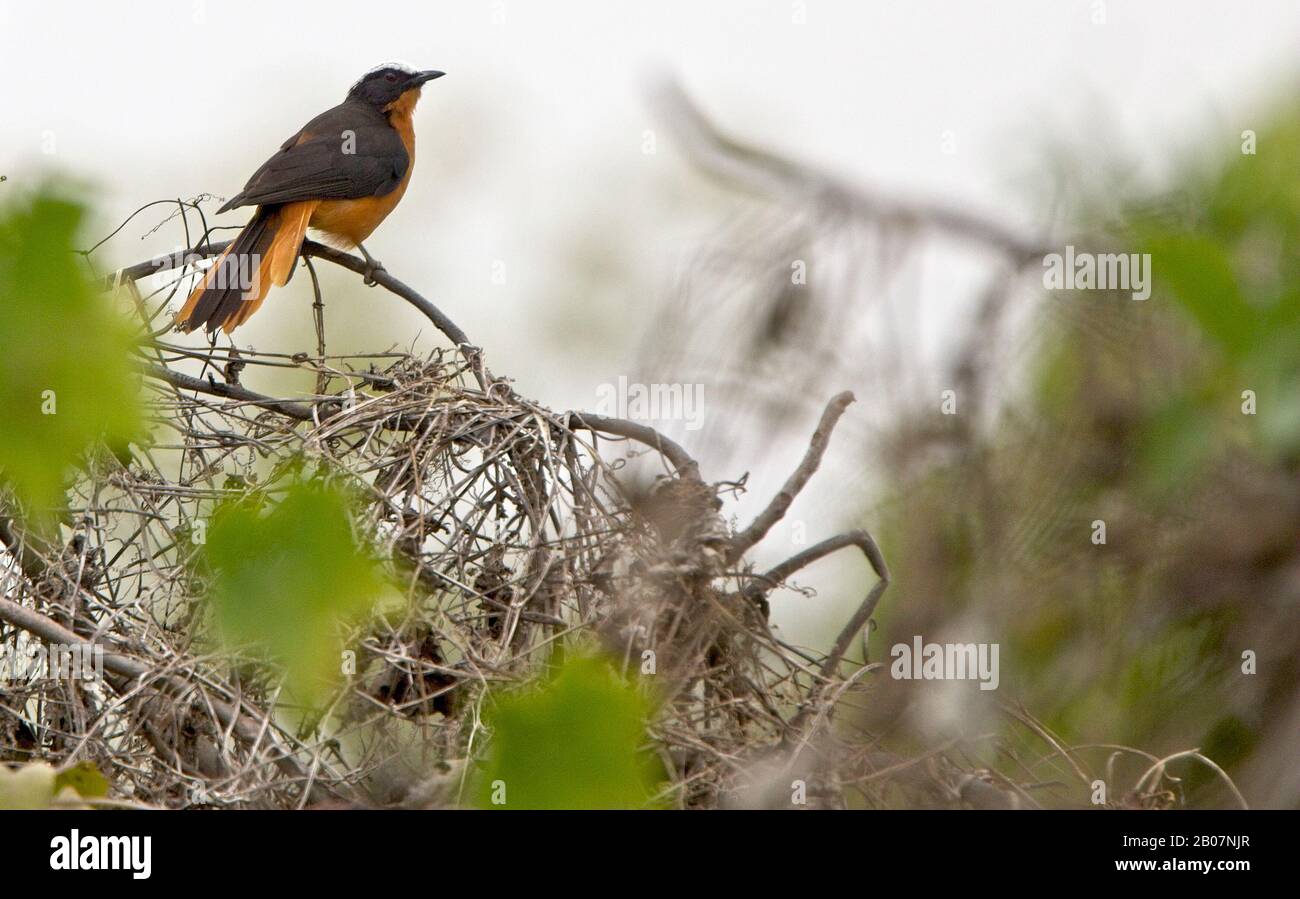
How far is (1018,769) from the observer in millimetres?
2260

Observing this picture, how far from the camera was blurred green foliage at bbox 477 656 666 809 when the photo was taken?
1126 millimetres

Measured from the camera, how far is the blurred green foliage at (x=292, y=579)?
1.08m

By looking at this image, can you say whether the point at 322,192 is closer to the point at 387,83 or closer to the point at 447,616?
the point at 387,83

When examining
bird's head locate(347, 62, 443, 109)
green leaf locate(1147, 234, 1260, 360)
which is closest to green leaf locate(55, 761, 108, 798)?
green leaf locate(1147, 234, 1260, 360)

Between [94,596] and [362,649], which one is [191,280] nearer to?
[94,596]

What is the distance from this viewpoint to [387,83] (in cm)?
714

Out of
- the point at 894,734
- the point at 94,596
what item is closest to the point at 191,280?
the point at 94,596

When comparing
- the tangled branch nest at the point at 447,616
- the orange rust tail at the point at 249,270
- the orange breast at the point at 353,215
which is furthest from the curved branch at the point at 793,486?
the orange breast at the point at 353,215

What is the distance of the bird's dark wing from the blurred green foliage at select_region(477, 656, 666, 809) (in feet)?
14.4

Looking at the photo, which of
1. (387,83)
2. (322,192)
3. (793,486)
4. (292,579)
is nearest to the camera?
(292,579)

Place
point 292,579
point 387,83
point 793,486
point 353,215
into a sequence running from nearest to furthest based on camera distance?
1. point 292,579
2. point 793,486
3. point 353,215
4. point 387,83

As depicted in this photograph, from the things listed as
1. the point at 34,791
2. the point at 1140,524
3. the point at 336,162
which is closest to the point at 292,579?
the point at 34,791

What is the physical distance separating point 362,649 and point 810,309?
1116mm

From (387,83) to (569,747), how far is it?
6.54 metres
